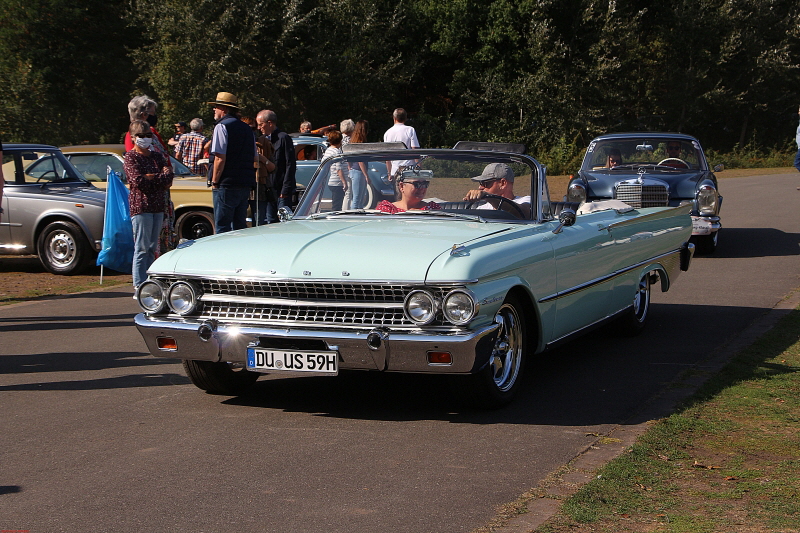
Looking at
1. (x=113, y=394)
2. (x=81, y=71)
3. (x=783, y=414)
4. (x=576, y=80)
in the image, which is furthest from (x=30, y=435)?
(x=576, y=80)

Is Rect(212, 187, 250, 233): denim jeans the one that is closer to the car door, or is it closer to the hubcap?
the hubcap

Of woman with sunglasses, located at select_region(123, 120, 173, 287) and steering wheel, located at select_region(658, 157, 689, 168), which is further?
steering wheel, located at select_region(658, 157, 689, 168)

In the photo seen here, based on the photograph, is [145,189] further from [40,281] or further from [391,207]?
[40,281]

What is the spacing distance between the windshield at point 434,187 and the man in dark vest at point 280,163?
5.22 metres

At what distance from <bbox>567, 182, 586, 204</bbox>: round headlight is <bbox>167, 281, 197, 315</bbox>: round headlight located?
9217 millimetres

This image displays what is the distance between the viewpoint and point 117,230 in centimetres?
1121


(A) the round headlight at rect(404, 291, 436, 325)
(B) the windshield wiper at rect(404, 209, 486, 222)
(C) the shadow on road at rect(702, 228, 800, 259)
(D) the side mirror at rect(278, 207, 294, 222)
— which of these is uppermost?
(B) the windshield wiper at rect(404, 209, 486, 222)

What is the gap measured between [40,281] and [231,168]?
4.06 m

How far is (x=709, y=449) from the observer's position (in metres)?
5.14

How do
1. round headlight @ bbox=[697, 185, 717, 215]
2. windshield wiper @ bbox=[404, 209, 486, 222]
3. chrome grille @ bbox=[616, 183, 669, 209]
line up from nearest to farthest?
1. windshield wiper @ bbox=[404, 209, 486, 222]
2. chrome grille @ bbox=[616, 183, 669, 209]
3. round headlight @ bbox=[697, 185, 717, 215]

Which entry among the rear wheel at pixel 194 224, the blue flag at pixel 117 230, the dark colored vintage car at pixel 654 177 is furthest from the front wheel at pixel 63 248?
the dark colored vintage car at pixel 654 177

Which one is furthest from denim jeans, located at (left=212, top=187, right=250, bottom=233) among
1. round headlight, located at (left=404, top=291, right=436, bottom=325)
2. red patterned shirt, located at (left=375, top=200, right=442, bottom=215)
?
round headlight, located at (left=404, top=291, right=436, bottom=325)

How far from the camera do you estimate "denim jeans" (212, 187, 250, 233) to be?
10.3 meters

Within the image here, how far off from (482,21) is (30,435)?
43283 millimetres
